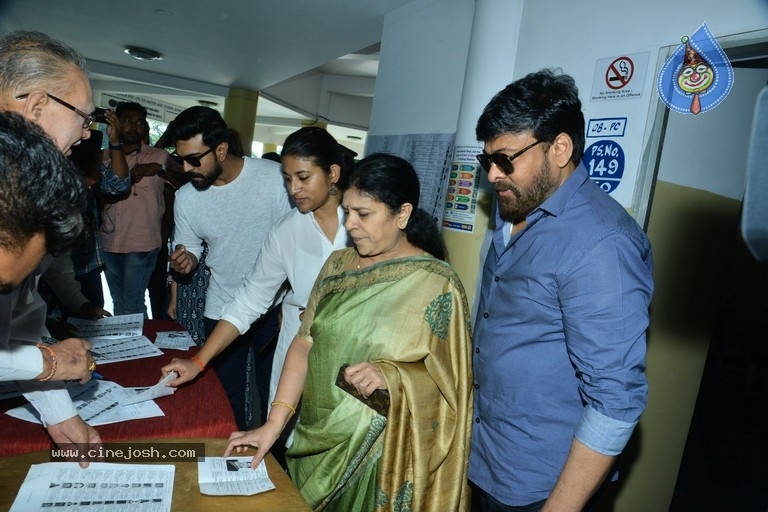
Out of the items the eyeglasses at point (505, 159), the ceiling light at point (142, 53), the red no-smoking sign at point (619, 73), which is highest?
the ceiling light at point (142, 53)

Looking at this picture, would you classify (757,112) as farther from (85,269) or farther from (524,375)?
(85,269)

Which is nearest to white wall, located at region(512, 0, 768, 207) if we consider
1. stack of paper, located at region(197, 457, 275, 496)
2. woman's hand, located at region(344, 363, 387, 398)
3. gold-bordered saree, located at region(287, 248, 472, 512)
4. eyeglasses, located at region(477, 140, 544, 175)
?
eyeglasses, located at region(477, 140, 544, 175)

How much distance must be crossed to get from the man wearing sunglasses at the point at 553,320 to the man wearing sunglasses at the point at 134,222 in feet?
9.94

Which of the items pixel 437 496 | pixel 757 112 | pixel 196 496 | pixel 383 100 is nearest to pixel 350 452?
pixel 437 496

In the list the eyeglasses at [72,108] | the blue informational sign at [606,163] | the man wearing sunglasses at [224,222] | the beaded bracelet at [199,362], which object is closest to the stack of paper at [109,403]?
the beaded bracelet at [199,362]

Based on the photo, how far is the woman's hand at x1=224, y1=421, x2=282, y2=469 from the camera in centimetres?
130

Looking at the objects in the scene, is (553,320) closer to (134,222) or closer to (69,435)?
(69,435)

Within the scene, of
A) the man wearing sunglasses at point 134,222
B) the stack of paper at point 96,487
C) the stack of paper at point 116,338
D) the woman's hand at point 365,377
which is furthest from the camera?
the man wearing sunglasses at point 134,222

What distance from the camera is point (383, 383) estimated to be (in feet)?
4.56

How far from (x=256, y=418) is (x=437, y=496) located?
2.07m

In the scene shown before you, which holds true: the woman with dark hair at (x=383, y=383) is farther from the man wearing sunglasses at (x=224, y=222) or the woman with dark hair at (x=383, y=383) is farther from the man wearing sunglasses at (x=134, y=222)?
the man wearing sunglasses at (x=134, y=222)

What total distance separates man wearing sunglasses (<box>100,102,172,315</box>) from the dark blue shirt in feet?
9.82

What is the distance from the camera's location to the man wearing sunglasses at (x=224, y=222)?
2.48 m

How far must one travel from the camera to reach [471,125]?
109 inches
